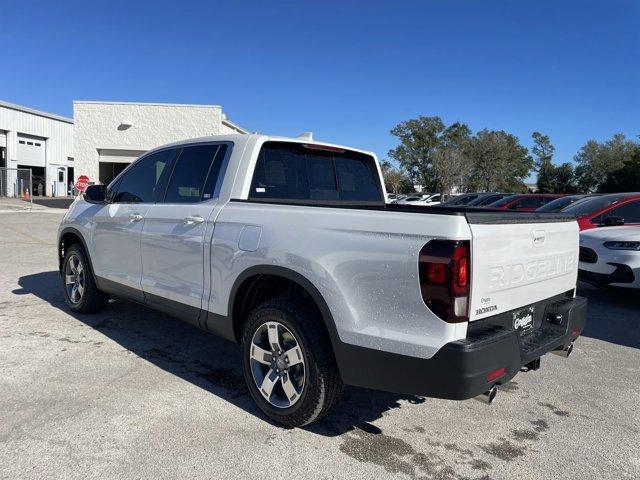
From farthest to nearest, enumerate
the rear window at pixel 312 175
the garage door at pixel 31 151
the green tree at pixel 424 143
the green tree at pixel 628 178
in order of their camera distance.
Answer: the green tree at pixel 424 143, the green tree at pixel 628 178, the garage door at pixel 31 151, the rear window at pixel 312 175

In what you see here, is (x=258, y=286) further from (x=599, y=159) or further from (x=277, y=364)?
(x=599, y=159)

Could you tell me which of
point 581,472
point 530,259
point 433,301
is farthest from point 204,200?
point 581,472

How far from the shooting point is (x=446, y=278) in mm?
2498

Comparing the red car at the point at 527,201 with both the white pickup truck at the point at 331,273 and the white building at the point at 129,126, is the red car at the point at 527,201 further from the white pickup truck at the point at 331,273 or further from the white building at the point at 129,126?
the white building at the point at 129,126

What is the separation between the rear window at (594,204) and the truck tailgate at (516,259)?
18.3ft

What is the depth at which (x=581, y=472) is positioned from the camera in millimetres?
2844

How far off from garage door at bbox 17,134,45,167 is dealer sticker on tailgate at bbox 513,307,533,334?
174ft

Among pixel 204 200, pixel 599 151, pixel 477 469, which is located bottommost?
pixel 477 469

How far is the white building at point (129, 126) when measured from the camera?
2905 cm

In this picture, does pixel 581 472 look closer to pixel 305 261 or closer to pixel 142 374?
pixel 305 261

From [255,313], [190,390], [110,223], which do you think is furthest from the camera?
[110,223]

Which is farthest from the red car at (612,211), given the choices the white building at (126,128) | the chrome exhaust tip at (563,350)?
the white building at (126,128)

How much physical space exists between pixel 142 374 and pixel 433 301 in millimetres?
2617

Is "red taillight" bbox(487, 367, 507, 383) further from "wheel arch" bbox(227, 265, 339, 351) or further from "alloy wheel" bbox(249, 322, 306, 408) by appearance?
"alloy wheel" bbox(249, 322, 306, 408)
